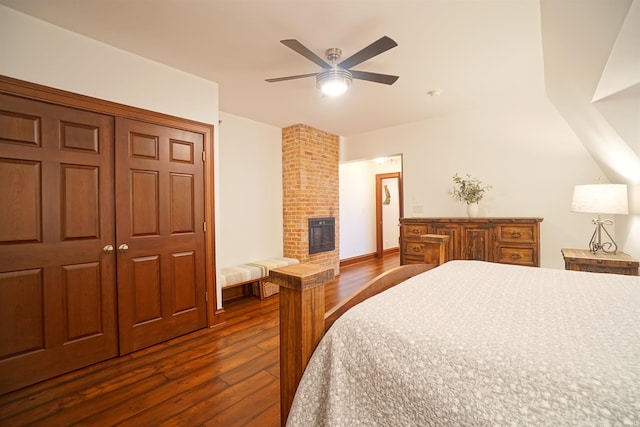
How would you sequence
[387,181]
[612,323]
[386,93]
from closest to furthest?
1. [612,323]
2. [386,93]
3. [387,181]

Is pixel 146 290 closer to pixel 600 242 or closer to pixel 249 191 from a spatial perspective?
pixel 249 191

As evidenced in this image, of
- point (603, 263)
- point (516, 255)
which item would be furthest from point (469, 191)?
point (603, 263)

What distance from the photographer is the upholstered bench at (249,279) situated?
130 inches

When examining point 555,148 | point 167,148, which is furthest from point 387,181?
point 167,148

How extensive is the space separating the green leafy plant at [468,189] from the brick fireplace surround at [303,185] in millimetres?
2003

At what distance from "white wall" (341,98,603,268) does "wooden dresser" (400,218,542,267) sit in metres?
0.60

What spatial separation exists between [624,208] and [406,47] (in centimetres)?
219

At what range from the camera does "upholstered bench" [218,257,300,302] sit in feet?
10.9

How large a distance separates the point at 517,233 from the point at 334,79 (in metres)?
2.55

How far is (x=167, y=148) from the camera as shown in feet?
8.13

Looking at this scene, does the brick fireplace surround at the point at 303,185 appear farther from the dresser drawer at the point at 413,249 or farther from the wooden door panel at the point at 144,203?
the wooden door panel at the point at 144,203

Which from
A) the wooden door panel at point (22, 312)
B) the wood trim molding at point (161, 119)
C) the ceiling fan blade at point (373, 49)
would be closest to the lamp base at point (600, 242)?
the ceiling fan blade at point (373, 49)

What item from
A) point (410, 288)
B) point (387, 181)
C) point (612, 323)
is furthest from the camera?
point (387, 181)

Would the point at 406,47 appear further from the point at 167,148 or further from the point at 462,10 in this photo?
the point at 167,148
